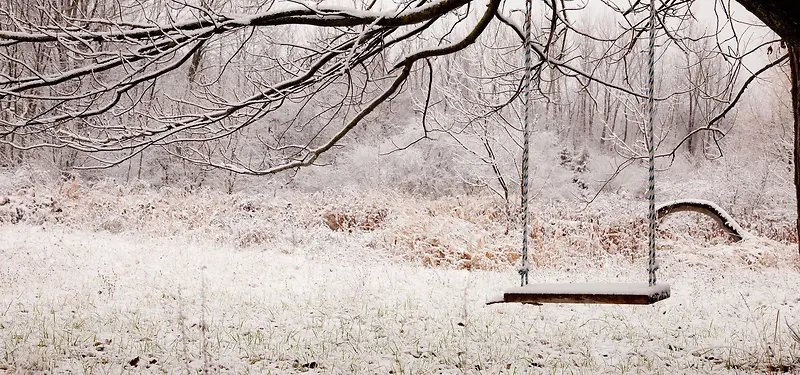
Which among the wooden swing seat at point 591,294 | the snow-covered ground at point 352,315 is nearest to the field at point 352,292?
the snow-covered ground at point 352,315

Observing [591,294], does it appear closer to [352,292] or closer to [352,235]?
[352,292]

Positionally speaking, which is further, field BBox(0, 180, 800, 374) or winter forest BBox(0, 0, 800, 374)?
field BBox(0, 180, 800, 374)

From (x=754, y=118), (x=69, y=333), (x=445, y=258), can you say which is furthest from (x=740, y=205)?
(x=69, y=333)

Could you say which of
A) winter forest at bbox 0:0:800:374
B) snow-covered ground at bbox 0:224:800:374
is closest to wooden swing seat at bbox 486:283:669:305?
winter forest at bbox 0:0:800:374

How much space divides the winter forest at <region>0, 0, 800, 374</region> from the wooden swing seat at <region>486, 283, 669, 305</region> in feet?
0.06

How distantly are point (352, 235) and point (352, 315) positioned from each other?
213 inches

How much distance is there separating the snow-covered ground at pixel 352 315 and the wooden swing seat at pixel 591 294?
1.45 meters

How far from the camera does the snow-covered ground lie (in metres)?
4.64

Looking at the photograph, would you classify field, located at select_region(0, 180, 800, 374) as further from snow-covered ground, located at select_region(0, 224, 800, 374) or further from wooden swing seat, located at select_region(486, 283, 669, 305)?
wooden swing seat, located at select_region(486, 283, 669, 305)

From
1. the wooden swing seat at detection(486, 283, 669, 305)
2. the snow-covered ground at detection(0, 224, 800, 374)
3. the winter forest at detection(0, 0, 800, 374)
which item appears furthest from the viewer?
the snow-covered ground at detection(0, 224, 800, 374)

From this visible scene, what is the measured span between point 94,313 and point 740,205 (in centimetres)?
1788

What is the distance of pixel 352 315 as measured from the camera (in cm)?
621

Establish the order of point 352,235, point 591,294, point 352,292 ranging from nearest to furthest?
point 591,294, point 352,292, point 352,235

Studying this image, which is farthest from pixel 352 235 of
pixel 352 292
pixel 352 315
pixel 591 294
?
pixel 591 294
